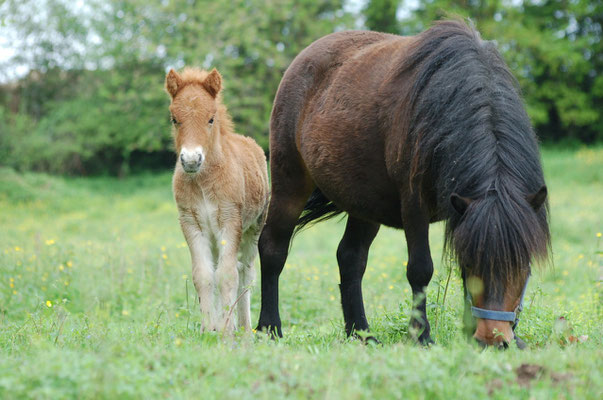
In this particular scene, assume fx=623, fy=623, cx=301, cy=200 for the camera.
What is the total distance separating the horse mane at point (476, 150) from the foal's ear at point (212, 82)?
1.45 meters

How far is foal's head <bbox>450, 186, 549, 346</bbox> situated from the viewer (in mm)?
3236

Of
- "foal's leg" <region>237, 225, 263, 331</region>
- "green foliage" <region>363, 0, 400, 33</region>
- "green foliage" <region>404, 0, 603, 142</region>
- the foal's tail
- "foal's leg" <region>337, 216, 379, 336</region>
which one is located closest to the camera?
"foal's leg" <region>337, 216, 379, 336</region>

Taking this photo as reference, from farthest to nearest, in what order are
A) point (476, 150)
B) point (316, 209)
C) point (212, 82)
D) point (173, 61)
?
point (173, 61) → point (316, 209) → point (212, 82) → point (476, 150)

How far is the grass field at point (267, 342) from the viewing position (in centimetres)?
274

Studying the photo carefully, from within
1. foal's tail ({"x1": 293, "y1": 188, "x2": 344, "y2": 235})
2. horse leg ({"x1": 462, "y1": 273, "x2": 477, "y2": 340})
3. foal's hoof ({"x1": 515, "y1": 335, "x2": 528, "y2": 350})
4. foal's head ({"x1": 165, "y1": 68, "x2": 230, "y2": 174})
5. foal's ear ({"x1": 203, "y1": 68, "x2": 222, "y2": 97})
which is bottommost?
foal's hoof ({"x1": 515, "y1": 335, "x2": 528, "y2": 350})

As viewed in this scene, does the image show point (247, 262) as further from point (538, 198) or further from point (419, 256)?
point (538, 198)

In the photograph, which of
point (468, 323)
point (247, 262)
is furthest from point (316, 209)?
point (468, 323)

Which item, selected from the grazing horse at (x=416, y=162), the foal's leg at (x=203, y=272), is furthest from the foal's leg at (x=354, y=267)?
the foal's leg at (x=203, y=272)

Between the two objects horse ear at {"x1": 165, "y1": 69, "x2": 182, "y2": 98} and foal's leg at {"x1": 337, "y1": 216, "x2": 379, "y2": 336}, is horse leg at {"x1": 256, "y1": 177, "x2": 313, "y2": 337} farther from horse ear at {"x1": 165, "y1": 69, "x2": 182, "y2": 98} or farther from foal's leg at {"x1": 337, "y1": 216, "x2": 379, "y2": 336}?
horse ear at {"x1": 165, "y1": 69, "x2": 182, "y2": 98}

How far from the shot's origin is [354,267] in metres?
5.19

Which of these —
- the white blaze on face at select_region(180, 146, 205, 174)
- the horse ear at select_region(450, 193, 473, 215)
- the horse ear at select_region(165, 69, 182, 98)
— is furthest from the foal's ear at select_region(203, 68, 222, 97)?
the horse ear at select_region(450, 193, 473, 215)

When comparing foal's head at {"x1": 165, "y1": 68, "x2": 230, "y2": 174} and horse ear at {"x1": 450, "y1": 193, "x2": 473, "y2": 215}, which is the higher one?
foal's head at {"x1": 165, "y1": 68, "x2": 230, "y2": 174}

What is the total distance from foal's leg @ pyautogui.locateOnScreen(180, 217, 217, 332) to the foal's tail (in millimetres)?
1014

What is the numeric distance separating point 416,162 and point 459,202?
1.79 ft
